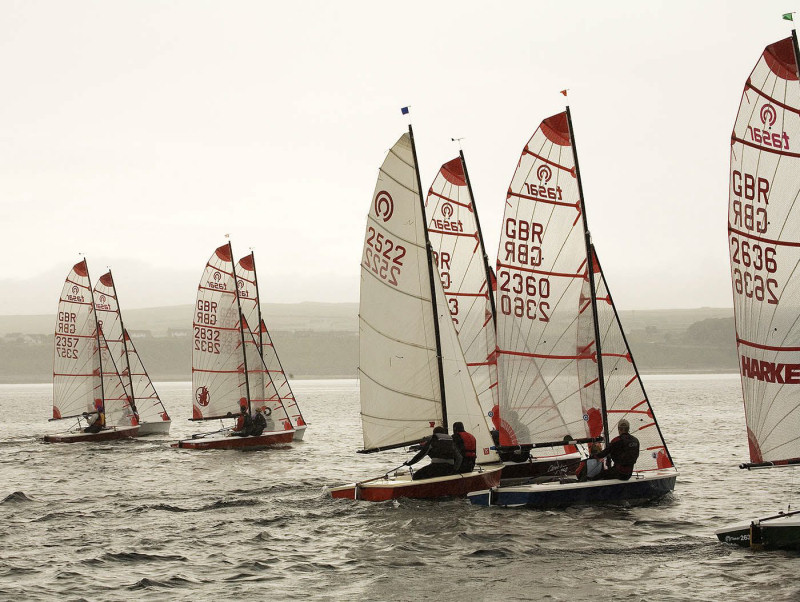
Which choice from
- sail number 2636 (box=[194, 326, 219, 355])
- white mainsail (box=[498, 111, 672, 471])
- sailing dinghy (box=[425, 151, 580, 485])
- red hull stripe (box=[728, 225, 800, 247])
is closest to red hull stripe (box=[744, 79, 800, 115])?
red hull stripe (box=[728, 225, 800, 247])

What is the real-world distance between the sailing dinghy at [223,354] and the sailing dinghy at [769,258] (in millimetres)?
26010

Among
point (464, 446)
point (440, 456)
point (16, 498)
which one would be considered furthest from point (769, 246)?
point (16, 498)

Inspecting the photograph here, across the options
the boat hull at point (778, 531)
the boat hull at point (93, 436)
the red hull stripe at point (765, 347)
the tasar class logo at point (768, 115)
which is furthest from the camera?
the boat hull at point (93, 436)

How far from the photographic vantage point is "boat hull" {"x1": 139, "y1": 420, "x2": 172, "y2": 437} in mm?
44062

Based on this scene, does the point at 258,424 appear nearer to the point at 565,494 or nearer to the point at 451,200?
the point at 451,200

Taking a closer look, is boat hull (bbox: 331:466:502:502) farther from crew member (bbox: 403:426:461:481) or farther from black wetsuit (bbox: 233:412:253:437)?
black wetsuit (bbox: 233:412:253:437)

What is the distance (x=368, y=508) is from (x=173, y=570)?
5739 mm

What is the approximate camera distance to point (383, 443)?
22.0 metres

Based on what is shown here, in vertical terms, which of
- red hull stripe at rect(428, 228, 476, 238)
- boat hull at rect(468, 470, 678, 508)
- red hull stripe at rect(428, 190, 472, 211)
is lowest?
boat hull at rect(468, 470, 678, 508)

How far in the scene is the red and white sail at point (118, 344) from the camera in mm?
43844

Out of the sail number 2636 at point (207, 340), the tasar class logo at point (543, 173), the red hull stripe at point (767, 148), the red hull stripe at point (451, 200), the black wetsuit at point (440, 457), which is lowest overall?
the black wetsuit at point (440, 457)

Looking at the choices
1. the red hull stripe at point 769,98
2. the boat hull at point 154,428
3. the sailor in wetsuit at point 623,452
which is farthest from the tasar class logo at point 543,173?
the boat hull at point 154,428

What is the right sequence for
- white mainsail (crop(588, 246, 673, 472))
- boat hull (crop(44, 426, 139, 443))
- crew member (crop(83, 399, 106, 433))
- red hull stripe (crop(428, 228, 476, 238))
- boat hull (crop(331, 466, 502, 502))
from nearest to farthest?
1. boat hull (crop(331, 466, 502, 502))
2. white mainsail (crop(588, 246, 673, 472))
3. red hull stripe (crop(428, 228, 476, 238))
4. boat hull (crop(44, 426, 139, 443))
5. crew member (crop(83, 399, 106, 433))

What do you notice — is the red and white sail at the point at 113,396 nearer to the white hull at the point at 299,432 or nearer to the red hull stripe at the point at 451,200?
the white hull at the point at 299,432
